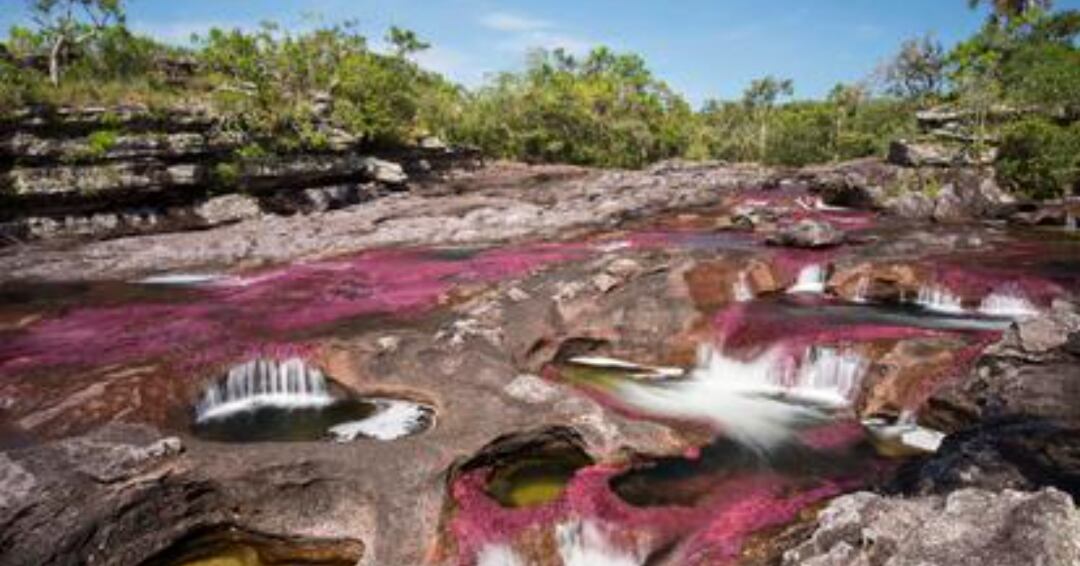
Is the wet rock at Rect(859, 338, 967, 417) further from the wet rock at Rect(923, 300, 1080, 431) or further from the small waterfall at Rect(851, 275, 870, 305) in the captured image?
the small waterfall at Rect(851, 275, 870, 305)

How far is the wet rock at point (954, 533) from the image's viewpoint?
29.7 feet

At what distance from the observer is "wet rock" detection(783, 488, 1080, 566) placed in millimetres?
9047

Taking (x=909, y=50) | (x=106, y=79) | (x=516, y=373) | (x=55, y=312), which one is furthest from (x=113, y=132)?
(x=909, y=50)

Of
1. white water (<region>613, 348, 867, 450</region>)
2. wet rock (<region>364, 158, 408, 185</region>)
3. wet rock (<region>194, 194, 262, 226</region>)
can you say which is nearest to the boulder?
wet rock (<region>364, 158, 408, 185</region>)

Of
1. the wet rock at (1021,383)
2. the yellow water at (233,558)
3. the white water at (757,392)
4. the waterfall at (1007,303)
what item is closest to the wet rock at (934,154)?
the waterfall at (1007,303)

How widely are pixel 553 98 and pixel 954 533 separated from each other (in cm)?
9797

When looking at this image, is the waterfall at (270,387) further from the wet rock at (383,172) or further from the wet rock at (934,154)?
the wet rock at (934,154)

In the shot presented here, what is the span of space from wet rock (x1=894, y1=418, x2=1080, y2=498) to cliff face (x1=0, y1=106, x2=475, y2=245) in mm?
46222

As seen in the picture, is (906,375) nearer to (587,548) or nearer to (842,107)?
(587,548)

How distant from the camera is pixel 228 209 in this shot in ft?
175

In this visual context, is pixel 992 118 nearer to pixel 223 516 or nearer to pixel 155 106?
pixel 155 106

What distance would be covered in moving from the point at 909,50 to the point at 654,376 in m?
92.0

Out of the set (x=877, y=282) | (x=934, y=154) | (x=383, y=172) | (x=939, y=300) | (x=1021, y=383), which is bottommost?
(x=1021, y=383)

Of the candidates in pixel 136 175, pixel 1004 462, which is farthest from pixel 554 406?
pixel 136 175
